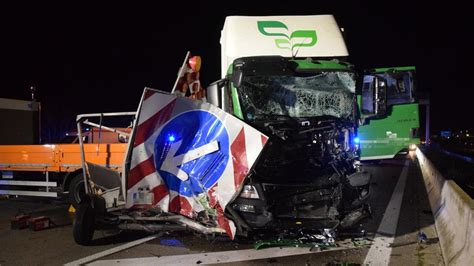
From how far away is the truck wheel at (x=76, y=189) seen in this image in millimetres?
8938

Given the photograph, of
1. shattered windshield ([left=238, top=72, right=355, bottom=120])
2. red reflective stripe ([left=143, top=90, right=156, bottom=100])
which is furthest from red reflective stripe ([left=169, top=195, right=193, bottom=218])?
shattered windshield ([left=238, top=72, right=355, bottom=120])

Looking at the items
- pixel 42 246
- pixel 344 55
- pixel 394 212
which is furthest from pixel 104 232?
pixel 394 212

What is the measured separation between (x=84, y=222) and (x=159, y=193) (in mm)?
1223

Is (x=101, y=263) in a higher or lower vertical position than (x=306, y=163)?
lower

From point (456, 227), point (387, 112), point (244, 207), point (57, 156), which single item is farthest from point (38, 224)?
point (387, 112)

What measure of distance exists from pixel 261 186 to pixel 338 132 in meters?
1.91

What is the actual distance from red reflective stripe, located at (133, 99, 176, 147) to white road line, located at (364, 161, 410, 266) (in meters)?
3.33

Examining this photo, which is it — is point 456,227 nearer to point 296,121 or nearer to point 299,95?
point 296,121

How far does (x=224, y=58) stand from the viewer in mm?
8344

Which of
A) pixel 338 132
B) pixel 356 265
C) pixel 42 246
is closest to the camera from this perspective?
pixel 356 265

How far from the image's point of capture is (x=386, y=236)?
22.3 feet

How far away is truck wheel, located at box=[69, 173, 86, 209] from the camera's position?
894 centimetres

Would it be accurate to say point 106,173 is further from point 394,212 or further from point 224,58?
point 394,212

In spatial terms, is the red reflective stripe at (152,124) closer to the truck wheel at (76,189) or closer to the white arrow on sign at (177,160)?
the white arrow on sign at (177,160)
